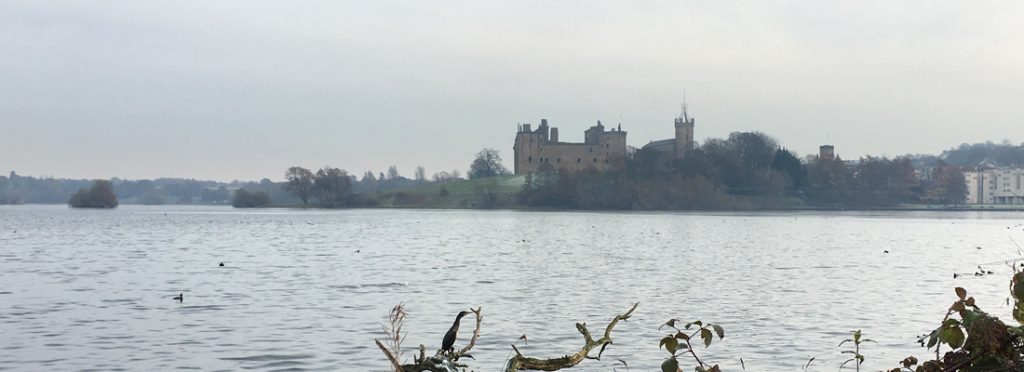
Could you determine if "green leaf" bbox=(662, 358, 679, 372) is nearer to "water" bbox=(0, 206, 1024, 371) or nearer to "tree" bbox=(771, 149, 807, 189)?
"water" bbox=(0, 206, 1024, 371)

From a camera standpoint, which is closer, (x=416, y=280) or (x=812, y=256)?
(x=416, y=280)

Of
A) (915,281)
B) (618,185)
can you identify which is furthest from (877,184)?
(915,281)

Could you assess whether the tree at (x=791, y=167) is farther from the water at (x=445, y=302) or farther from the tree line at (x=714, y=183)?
the water at (x=445, y=302)

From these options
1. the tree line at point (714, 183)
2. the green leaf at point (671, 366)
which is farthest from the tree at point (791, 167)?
the green leaf at point (671, 366)

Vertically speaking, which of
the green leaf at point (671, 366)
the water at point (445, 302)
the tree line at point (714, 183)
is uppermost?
the tree line at point (714, 183)

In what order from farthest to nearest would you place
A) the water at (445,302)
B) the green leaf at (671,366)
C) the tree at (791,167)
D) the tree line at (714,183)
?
the tree at (791,167) < the tree line at (714,183) < the water at (445,302) < the green leaf at (671,366)

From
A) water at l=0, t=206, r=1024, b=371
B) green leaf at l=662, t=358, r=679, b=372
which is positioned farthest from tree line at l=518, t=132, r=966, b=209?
green leaf at l=662, t=358, r=679, b=372

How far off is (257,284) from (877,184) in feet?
597

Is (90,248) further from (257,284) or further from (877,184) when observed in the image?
(877,184)

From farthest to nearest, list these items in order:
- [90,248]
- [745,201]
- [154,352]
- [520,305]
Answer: [745,201]
[90,248]
[520,305]
[154,352]

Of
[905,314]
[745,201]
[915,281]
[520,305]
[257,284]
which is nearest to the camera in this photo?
[905,314]

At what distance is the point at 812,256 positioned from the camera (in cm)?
4494

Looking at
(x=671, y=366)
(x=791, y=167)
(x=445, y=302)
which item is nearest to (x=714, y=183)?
(x=791, y=167)

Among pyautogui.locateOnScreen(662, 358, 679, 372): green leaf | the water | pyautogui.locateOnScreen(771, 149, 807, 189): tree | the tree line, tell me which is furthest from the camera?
pyautogui.locateOnScreen(771, 149, 807, 189): tree
